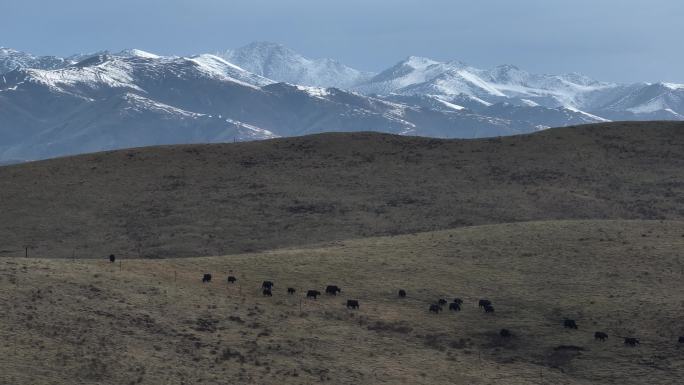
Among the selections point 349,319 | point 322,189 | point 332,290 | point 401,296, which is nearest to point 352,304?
point 349,319

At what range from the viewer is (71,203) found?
10206cm

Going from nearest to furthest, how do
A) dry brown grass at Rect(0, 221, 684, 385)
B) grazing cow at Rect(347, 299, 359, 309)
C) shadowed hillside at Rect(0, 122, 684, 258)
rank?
1. dry brown grass at Rect(0, 221, 684, 385)
2. grazing cow at Rect(347, 299, 359, 309)
3. shadowed hillside at Rect(0, 122, 684, 258)

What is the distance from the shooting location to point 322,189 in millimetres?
109562

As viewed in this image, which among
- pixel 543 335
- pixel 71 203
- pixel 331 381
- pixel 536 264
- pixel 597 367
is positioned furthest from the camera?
pixel 71 203

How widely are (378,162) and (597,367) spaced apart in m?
76.0

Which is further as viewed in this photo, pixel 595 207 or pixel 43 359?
pixel 595 207

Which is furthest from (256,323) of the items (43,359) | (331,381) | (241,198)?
(241,198)

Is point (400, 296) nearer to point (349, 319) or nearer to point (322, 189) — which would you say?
point (349, 319)

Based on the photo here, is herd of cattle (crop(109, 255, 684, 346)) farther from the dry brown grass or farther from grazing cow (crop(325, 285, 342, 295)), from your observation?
the dry brown grass

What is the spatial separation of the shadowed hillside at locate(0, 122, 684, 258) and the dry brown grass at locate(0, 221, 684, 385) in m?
25.8

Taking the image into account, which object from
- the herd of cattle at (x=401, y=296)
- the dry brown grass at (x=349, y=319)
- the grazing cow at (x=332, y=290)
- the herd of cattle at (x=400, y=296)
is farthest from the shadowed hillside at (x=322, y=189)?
the grazing cow at (x=332, y=290)

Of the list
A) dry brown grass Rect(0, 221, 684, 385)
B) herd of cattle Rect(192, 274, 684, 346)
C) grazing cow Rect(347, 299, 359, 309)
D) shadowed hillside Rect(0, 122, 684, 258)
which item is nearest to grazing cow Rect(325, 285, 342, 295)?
herd of cattle Rect(192, 274, 684, 346)

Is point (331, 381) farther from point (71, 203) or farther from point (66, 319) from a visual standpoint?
point (71, 203)

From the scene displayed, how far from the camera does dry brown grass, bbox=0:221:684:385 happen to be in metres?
44.2
